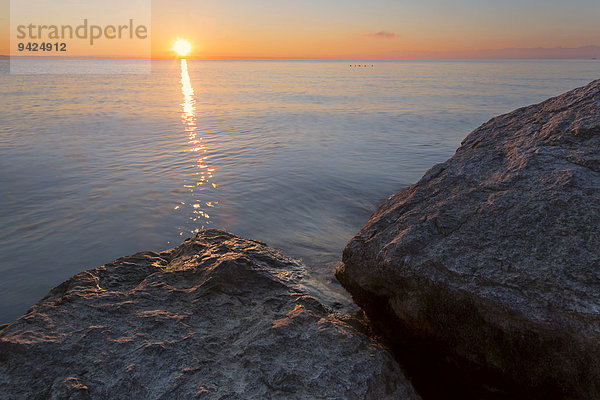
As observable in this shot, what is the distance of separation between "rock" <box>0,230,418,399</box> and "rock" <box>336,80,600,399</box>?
1.21ft

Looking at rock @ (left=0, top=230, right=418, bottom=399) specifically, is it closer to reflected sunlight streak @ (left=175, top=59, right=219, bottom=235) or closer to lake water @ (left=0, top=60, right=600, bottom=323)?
lake water @ (left=0, top=60, right=600, bottom=323)

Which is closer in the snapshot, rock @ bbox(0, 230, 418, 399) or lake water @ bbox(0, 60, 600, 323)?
rock @ bbox(0, 230, 418, 399)

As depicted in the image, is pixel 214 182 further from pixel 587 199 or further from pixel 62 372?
pixel 587 199

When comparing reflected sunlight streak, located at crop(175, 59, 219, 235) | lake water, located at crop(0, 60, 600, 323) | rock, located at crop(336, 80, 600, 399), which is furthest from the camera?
reflected sunlight streak, located at crop(175, 59, 219, 235)

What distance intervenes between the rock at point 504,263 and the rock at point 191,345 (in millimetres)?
368

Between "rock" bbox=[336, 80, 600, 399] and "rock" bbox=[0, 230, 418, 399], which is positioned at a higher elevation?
"rock" bbox=[336, 80, 600, 399]

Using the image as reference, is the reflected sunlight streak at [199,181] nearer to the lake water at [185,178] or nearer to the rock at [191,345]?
the lake water at [185,178]

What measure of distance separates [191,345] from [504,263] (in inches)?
72.2

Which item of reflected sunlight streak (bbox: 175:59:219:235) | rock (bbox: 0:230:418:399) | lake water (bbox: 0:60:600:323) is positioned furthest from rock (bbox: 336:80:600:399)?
reflected sunlight streak (bbox: 175:59:219:235)

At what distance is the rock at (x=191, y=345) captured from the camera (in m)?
1.97

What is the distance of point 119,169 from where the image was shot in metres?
8.79

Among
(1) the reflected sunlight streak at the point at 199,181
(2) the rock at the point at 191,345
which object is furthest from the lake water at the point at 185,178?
(2) the rock at the point at 191,345

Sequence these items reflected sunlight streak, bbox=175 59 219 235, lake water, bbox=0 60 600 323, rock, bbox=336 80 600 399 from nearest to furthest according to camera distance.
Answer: rock, bbox=336 80 600 399, lake water, bbox=0 60 600 323, reflected sunlight streak, bbox=175 59 219 235

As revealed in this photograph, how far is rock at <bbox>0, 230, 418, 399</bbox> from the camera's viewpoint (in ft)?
6.46
